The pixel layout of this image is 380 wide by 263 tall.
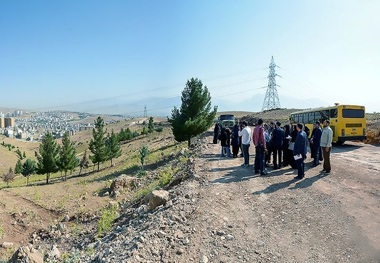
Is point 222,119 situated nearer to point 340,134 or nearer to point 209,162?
point 340,134

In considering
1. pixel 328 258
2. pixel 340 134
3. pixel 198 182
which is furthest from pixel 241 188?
pixel 340 134

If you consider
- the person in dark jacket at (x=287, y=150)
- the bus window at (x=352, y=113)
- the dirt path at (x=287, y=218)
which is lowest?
the dirt path at (x=287, y=218)

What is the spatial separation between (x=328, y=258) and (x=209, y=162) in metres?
9.23

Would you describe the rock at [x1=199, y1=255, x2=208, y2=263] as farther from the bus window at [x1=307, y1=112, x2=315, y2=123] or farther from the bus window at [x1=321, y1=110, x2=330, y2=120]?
the bus window at [x1=307, y1=112, x2=315, y2=123]

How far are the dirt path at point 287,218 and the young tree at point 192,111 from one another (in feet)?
64.9

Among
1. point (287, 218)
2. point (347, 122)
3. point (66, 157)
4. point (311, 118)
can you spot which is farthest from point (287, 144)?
point (66, 157)

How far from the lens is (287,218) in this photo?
7.59 metres

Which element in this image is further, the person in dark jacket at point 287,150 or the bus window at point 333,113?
the bus window at point 333,113

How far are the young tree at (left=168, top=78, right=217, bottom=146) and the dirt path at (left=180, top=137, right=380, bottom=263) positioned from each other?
19.8m

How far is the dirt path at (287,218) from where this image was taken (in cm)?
603

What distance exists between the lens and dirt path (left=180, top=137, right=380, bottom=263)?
6.03 meters

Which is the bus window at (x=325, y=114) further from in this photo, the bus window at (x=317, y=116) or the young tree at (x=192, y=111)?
the young tree at (x=192, y=111)

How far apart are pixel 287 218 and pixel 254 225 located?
0.98m

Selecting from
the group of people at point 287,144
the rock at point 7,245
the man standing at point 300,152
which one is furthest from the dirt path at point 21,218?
the man standing at point 300,152
